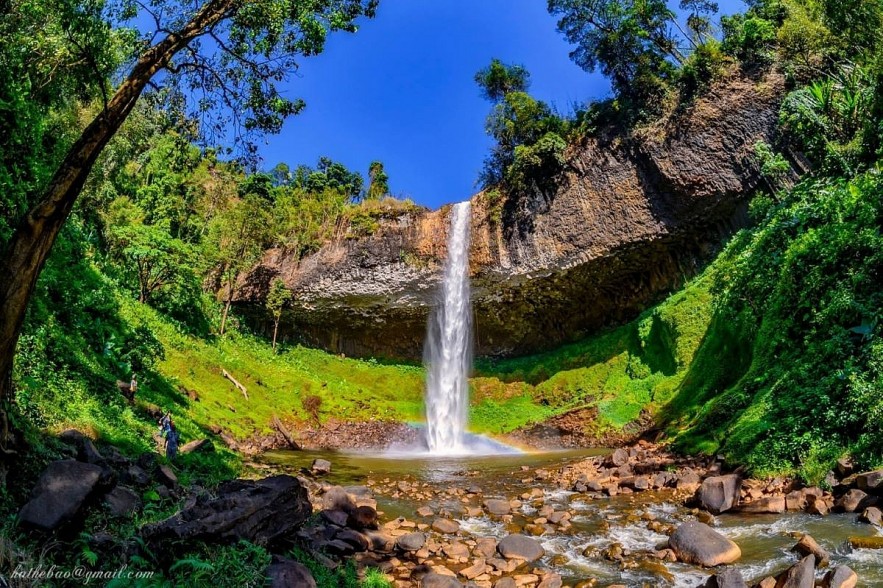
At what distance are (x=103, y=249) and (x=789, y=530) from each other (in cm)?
2947

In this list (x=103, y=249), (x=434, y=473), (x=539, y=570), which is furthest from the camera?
(x=103, y=249)

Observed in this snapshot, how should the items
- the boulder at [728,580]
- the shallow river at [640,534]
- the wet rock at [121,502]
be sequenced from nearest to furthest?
the boulder at [728,580]
the wet rock at [121,502]
the shallow river at [640,534]

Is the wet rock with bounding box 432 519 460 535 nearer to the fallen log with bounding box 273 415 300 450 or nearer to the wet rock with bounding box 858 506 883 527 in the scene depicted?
the wet rock with bounding box 858 506 883 527

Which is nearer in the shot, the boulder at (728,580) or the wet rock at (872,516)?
the boulder at (728,580)

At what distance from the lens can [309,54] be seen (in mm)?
8242

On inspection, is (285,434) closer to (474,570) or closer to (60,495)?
(474,570)

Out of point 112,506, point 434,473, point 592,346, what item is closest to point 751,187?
point 592,346

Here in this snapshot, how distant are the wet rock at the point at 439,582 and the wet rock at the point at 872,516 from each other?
17.8 feet

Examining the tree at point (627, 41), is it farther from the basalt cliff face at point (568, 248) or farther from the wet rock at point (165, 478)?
the wet rock at point (165, 478)

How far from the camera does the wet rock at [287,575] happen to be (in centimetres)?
484

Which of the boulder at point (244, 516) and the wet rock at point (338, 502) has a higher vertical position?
the boulder at point (244, 516)

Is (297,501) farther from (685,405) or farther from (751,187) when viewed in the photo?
(751,187)

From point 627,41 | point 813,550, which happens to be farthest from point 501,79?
point 813,550

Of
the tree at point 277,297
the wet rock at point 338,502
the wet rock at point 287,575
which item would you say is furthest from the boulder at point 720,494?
the tree at point 277,297
